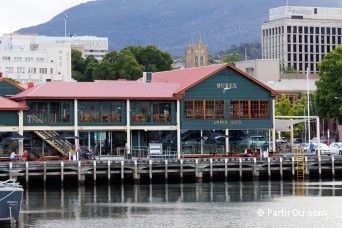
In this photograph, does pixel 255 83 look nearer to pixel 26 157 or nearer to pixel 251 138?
pixel 251 138

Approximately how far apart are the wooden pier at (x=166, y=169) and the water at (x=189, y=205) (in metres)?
1.78

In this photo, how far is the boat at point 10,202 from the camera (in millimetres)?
66688

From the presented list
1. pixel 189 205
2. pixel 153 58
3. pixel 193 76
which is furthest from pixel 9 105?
pixel 153 58

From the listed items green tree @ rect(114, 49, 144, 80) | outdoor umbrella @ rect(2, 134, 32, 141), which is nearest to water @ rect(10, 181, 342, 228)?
outdoor umbrella @ rect(2, 134, 32, 141)

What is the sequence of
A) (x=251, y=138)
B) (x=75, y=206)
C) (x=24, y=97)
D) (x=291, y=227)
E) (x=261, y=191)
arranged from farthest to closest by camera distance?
(x=251, y=138), (x=24, y=97), (x=261, y=191), (x=75, y=206), (x=291, y=227)

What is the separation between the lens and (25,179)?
9181 centimetres

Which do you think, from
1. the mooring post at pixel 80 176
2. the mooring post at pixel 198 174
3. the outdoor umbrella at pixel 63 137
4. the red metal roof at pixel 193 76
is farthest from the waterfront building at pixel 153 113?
the mooring post at pixel 80 176

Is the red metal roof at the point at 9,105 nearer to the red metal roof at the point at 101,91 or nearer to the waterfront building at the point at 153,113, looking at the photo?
the waterfront building at the point at 153,113

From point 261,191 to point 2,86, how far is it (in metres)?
34.3

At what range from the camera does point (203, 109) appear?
109 metres

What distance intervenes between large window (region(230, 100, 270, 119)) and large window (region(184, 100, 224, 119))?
4.36ft

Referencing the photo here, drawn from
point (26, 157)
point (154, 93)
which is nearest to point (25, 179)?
point (26, 157)

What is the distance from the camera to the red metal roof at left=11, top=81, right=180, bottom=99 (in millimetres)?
105500

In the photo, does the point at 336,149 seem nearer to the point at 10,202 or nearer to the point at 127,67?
the point at 127,67
